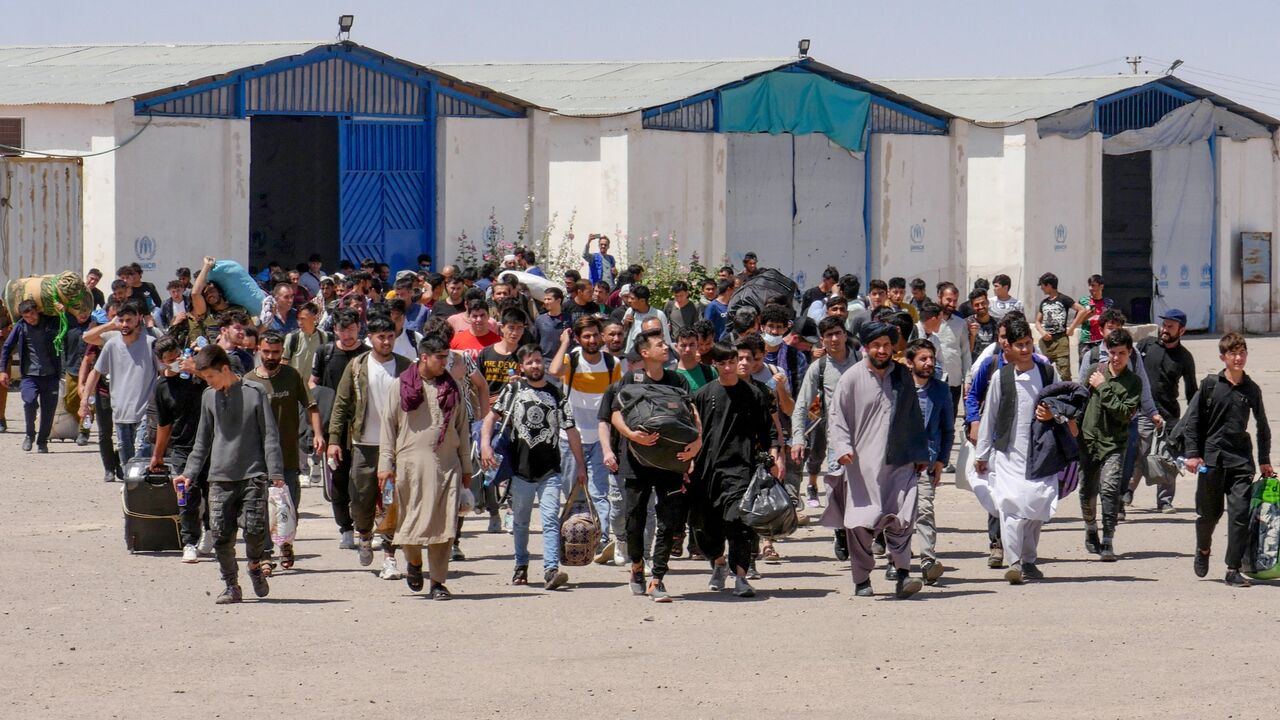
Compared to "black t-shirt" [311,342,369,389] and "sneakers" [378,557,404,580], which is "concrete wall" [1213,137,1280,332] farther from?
"sneakers" [378,557,404,580]

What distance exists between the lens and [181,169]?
24.8 meters

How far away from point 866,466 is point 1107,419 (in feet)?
8.04

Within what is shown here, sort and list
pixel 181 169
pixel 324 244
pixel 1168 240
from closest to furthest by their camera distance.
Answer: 1. pixel 181 169
2. pixel 324 244
3. pixel 1168 240

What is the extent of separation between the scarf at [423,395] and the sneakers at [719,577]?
175 centimetres

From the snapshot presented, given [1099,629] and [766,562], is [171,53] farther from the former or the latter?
[1099,629]

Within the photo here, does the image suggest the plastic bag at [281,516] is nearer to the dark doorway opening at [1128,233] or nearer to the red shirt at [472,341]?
the red shirt at [472,341]

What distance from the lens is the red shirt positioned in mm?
13492

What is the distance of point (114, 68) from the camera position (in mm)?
28172

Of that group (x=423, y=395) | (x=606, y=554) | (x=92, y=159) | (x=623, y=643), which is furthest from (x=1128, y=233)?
(x=623, y=643)

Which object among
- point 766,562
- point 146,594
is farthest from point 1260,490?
point 146,594

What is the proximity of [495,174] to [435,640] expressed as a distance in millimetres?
19318

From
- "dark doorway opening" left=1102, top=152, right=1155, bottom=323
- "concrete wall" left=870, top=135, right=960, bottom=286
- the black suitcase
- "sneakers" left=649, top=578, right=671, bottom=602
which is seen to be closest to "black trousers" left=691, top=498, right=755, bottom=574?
"sneakers" left=649, top=578, right=671, bottom=602

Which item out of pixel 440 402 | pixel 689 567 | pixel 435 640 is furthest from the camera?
pixel 689 567

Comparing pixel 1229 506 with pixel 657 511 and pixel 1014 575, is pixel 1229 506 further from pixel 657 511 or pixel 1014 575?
pixel 657 511
